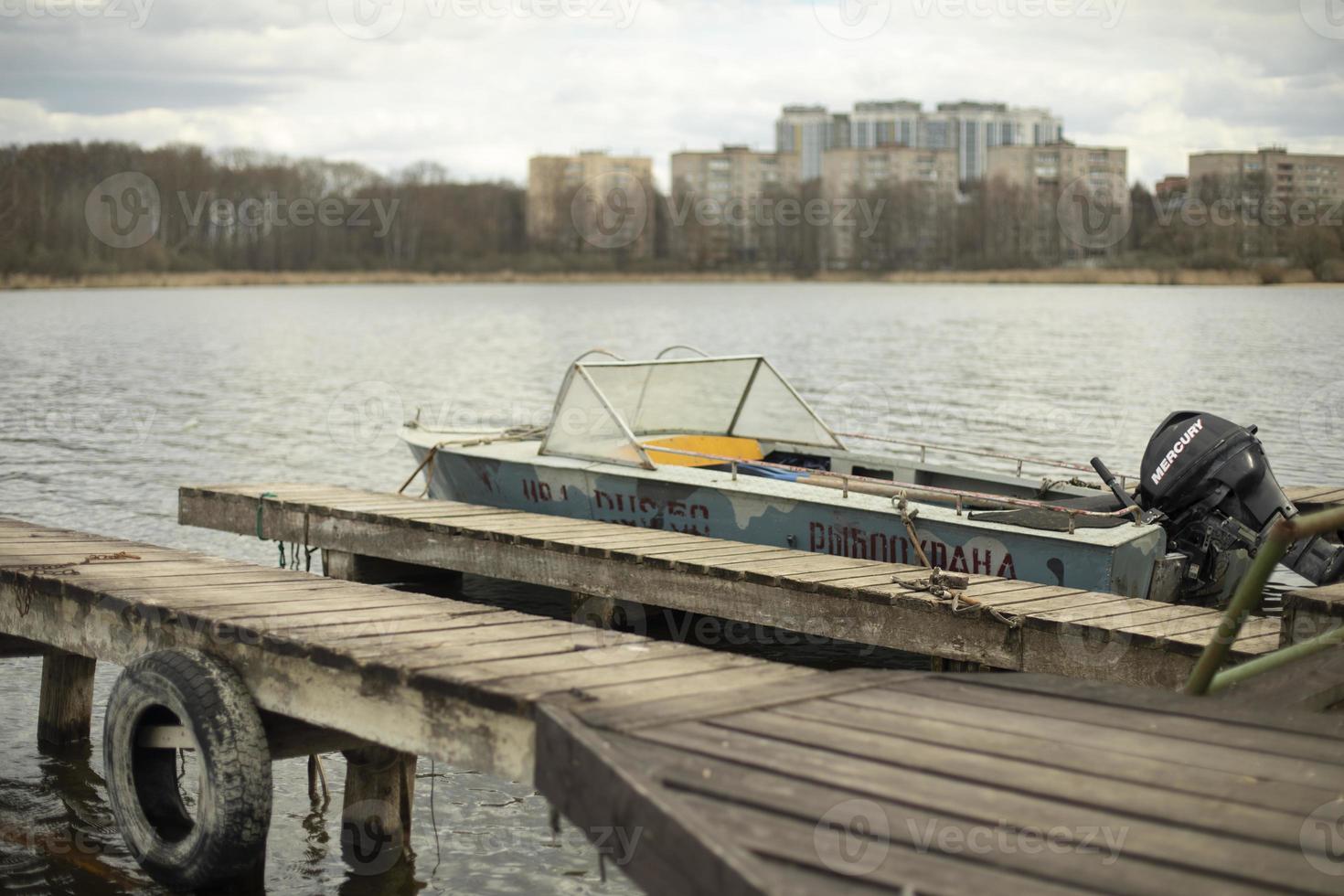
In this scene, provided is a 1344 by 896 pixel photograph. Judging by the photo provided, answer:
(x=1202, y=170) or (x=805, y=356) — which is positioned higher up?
(x=1202, y=170)

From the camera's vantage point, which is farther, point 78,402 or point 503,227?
point 503,227

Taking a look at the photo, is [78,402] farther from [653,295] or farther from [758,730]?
[653,295]

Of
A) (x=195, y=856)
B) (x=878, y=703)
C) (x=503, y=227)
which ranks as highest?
(x=503, y=227)

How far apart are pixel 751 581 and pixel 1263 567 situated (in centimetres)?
399

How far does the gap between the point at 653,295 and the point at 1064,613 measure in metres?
102

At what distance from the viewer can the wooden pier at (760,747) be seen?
10.6 ft

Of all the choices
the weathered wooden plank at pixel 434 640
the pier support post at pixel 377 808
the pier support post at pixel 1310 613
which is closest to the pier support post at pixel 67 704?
the pier support post at pixel 377 808

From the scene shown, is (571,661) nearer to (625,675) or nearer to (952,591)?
(625,675)

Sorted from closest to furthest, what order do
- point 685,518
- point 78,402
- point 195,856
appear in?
point 195,856 < point 685,518 < point 78,402

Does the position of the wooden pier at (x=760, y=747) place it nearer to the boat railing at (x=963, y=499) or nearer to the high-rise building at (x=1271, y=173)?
the boat railing at (x=963, y=499)

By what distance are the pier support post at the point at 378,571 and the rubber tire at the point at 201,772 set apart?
14.0 ft

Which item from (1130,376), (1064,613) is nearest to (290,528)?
(1064,613)

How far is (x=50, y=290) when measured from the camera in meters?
111

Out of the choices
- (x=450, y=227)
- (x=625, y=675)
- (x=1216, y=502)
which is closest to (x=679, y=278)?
(x=450, y=227)
